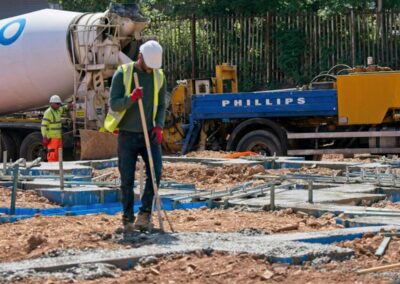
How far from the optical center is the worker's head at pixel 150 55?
923cm

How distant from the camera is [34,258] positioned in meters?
7.80

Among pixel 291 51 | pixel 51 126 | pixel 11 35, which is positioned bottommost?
pixel 51 126

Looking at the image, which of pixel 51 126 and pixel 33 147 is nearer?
pixel 51 126

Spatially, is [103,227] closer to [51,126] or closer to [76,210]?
[76,210]

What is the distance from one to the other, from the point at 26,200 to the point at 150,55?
13.6 ft

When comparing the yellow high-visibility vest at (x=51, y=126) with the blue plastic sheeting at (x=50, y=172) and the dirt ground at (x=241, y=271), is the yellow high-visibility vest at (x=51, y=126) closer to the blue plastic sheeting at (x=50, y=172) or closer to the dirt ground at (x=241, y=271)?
the blue plastic sheeting at (x=50, y=172)

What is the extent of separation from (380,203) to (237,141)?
30.7ft

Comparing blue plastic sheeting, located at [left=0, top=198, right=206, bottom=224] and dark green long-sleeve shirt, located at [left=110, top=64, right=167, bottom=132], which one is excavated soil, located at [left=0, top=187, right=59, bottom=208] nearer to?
blue plastic sheeting, located at [left=0, top=198, right=206, bottom=224]

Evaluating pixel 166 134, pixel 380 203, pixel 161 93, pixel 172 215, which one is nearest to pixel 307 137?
pixel 166 134

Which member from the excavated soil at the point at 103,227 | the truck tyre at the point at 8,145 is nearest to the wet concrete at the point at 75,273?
the excavated soil at the point at 103,227

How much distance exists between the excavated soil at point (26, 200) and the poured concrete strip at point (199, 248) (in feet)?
12.2

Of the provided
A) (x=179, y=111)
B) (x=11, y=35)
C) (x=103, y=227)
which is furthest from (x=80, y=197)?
(x=11, y=35)

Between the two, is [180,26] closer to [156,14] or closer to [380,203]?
[156,14]

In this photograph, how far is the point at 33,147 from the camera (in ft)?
77.5
